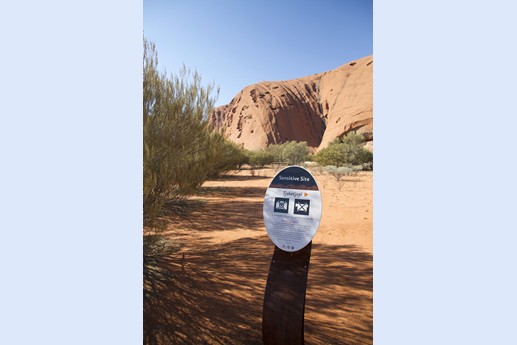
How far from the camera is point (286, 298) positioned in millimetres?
1994

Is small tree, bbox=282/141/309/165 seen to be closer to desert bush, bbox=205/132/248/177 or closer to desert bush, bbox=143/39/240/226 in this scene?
desert bush, bbox=143/39/240/226

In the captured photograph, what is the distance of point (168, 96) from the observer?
13.6 ft

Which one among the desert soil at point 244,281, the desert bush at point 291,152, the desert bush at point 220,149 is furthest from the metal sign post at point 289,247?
the desert bush at point 220,149

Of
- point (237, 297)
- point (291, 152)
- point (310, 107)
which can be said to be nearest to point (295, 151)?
point (291, 152)

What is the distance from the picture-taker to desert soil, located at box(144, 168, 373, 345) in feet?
8.37

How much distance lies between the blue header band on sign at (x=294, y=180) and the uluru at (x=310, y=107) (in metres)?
1.26

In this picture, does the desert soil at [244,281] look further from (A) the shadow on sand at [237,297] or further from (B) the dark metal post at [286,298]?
(B) the dark metal post at [286,298]

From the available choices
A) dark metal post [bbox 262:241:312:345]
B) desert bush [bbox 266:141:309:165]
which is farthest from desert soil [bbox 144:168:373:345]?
desert bush [bbox 266:141:309:165]

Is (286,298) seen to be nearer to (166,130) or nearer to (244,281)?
(244,281)

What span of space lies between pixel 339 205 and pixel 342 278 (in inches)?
169

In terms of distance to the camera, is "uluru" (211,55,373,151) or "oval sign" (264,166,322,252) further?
"uluru" (211,55,373,151)

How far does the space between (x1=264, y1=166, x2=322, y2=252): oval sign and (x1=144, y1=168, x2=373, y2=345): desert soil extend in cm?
106

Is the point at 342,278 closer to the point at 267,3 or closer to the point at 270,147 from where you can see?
the point at 270,147

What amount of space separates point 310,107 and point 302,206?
2.21 metres
